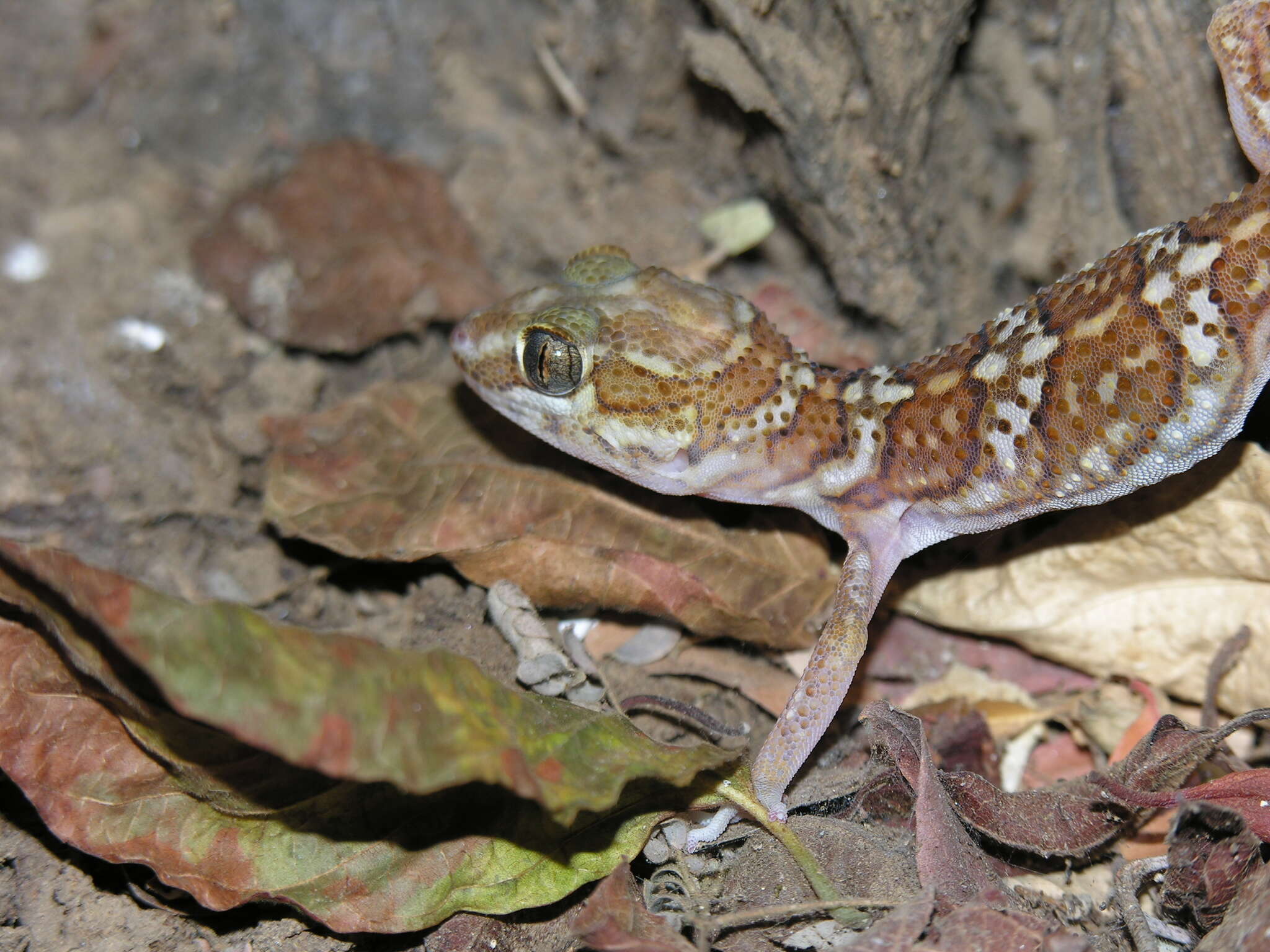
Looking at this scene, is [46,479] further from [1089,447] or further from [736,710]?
[1089,447]

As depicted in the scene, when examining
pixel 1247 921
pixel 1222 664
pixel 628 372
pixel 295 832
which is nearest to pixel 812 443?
pixel 628 372

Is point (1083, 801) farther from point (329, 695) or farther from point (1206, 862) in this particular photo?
point (329, 695)

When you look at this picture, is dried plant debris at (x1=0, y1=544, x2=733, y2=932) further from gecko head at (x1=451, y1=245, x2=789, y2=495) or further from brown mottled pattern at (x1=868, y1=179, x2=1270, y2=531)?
brown mottled pattern at (x1=868, y1=179, x2=1270, y2=531)

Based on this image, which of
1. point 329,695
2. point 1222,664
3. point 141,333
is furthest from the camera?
point 141,333

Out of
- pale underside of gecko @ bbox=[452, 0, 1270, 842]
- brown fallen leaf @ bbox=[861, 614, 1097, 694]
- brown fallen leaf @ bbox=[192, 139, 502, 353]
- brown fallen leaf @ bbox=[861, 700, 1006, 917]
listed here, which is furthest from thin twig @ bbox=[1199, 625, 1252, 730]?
brown fallen leaf @ bbox=[192, 139, 502, 353]

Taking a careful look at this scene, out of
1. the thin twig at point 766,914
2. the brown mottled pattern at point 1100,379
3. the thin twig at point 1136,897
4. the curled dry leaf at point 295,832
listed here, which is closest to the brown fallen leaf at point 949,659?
the brown mottled pattern at point 1100,379

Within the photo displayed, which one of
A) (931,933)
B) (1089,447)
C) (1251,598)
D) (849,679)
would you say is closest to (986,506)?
(1089,447)
